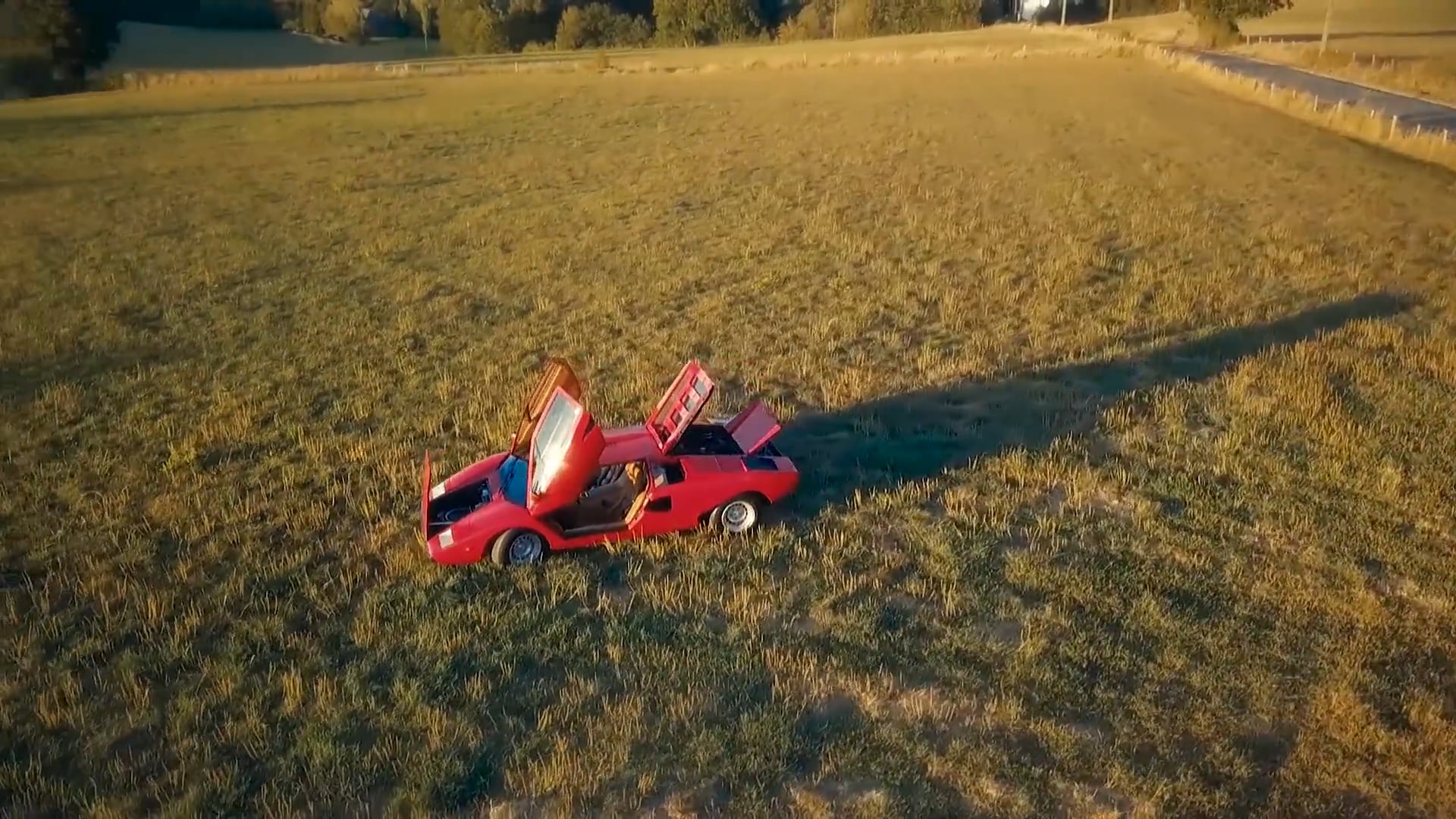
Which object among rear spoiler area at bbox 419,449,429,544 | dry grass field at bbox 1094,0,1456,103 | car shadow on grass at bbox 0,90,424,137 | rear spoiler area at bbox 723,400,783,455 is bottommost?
rear spoiler area at bbox 419,449,429,544

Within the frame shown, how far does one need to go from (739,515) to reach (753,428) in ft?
2.44

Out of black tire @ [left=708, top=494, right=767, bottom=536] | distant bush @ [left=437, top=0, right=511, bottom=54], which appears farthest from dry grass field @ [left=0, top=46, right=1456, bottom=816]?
distant bush @ [left=437, top=0, right=511, bottom=54]

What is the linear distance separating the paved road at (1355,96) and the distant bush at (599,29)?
2184 inches

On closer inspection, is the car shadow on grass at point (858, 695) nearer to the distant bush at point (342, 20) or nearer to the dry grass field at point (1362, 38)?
the dry grass field at point (1362, 38)

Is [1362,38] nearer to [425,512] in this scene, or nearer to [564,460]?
[564,460]

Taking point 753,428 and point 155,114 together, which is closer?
point 753,428

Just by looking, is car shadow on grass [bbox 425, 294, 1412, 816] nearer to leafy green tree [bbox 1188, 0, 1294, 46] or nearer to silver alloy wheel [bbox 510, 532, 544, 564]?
silver alloy wheel [bbox 510, 532, 544, 564]

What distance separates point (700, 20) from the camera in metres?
94.0

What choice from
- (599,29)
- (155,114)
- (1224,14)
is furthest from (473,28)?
(1224,14)

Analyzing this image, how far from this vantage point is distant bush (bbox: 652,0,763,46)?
93438mm

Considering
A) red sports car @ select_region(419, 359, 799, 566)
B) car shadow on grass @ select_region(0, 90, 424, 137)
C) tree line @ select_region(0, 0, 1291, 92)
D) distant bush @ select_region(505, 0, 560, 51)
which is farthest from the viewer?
distant bush @ select_region(505, 0, 560, 51)

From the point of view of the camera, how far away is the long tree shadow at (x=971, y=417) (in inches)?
368

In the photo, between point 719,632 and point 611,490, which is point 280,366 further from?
point 719,632

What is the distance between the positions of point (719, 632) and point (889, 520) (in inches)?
82.0
